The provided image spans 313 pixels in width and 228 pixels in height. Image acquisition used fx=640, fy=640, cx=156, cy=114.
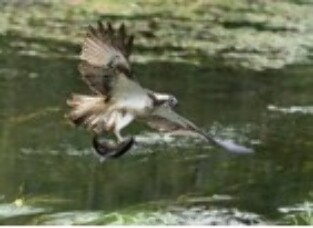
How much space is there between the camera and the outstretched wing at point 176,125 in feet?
4.56

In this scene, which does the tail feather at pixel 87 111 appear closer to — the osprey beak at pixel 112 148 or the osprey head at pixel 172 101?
the osprey beak at pixel 112 148

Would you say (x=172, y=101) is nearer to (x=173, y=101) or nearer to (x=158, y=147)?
(x=173, y=101)

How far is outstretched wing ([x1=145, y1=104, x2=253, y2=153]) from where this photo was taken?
4.56 ft

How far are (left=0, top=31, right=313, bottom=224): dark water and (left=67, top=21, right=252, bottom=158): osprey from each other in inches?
0.7

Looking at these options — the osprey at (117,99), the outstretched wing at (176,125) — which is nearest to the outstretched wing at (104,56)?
the osprey at (117,99)

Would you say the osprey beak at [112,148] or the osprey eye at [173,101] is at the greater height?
the osprey eye at [173,101]

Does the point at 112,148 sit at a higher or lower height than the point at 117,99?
lower

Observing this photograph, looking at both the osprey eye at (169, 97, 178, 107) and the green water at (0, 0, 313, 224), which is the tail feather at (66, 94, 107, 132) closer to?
the green water at (0, 0, 313, 224)

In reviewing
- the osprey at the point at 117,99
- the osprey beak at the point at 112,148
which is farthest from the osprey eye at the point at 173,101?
the osprey beak at the point at 112,148

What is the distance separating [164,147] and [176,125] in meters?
0.05

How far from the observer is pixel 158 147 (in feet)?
4.58

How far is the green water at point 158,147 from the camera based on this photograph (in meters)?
1.38

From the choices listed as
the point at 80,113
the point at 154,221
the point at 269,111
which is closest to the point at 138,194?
the point at 154,221

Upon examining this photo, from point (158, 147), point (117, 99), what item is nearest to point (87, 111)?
point (117, 99)
